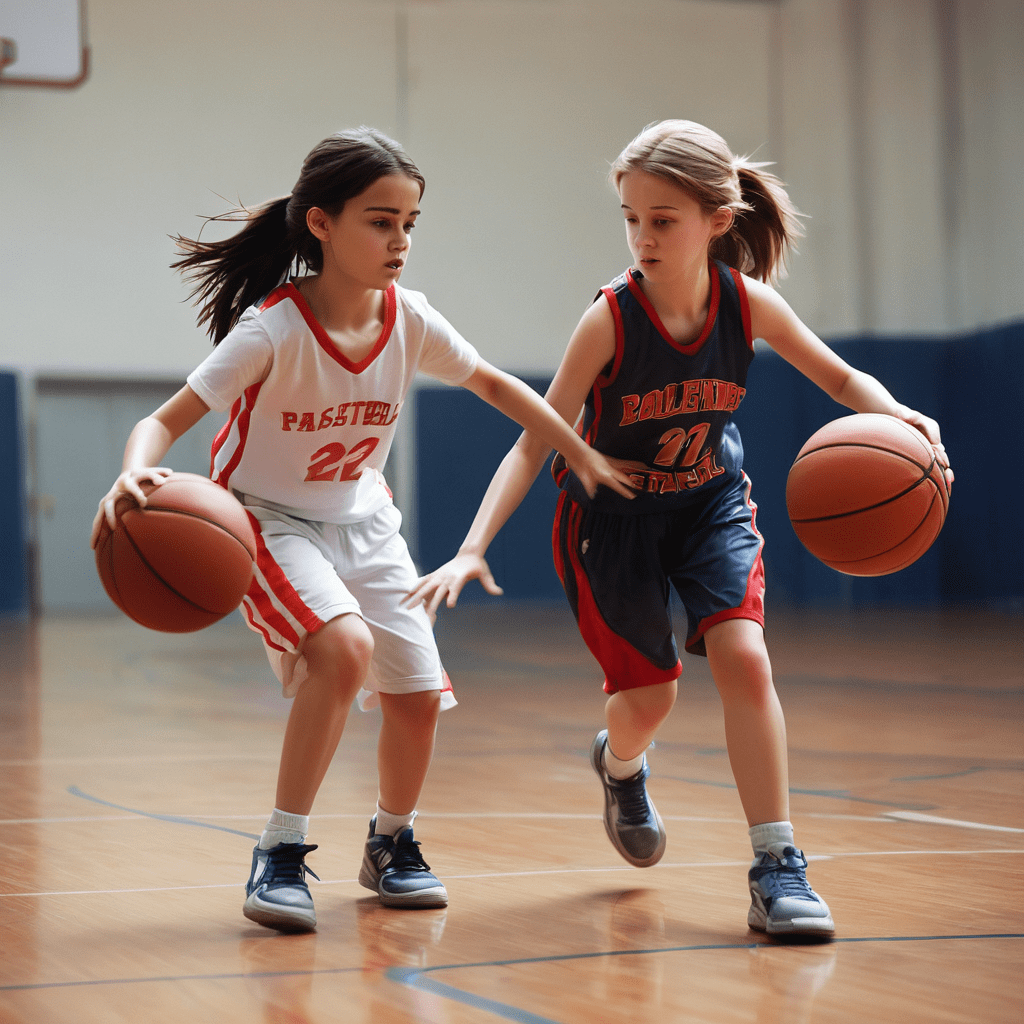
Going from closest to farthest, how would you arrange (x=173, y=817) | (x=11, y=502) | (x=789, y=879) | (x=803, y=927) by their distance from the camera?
(x=803, y=927) → (x=789, y=879) → (x=173, y=817) → (x=11, y=502)

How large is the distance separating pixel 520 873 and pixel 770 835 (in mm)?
544

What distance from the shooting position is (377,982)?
1.93 meters

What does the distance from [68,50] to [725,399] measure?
8.97 metres

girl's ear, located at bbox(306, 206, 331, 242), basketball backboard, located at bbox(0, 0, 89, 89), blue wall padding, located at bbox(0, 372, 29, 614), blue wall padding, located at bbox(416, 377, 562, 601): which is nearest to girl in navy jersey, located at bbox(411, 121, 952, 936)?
girl's ear, located at bbox(306, 206, 331, 242)

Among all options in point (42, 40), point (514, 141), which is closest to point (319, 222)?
point (42, 40)

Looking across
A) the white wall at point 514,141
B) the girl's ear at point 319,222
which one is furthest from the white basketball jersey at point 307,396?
the white wall at point 514,141

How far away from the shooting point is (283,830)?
2.33 metres

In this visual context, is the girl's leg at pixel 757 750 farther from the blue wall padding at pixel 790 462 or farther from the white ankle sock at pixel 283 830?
the blue wall padding at pixel 790 462

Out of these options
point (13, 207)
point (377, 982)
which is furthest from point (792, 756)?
point (13, 207)

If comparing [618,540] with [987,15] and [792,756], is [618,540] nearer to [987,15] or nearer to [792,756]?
[792,756]

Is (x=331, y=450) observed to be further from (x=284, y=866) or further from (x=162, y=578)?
(x=284, y=866)

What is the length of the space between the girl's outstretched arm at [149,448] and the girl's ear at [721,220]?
3.09ft

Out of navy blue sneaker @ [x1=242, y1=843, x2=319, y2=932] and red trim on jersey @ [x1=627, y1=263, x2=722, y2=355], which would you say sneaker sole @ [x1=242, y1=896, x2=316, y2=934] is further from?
red trim on jersey @ [x1=627, y1=263, x2=722, y2=355]

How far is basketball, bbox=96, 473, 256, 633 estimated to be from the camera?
7.35 feet
